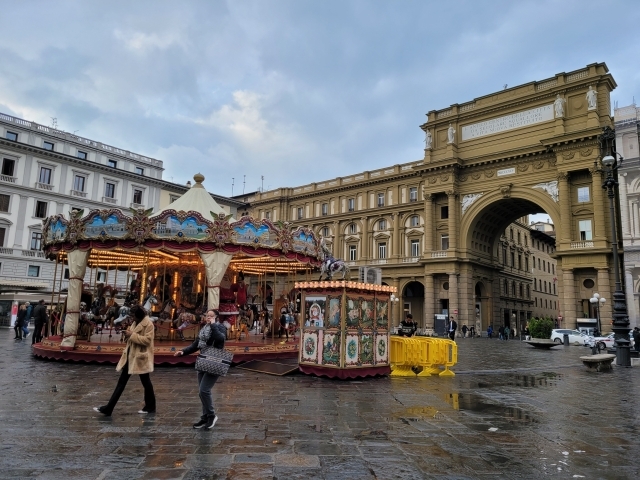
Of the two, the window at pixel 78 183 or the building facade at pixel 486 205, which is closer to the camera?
the building facade at pixel 486 205

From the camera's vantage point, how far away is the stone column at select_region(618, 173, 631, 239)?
31844 mm

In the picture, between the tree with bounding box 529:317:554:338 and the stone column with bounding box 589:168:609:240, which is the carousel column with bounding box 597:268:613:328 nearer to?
the stone column with bounding box 589:168:609:240

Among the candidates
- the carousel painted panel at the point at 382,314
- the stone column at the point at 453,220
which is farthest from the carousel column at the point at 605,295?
the carousel painted panel at the point at 382,314

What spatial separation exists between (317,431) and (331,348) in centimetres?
530

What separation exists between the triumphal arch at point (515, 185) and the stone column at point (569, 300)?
2.9 inches

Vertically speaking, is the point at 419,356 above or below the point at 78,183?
below

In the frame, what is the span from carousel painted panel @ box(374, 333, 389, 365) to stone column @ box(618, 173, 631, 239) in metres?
27.6

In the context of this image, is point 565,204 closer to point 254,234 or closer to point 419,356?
point 419,356

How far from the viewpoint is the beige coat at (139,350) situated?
7.18 m

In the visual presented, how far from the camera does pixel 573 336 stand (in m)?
30.3

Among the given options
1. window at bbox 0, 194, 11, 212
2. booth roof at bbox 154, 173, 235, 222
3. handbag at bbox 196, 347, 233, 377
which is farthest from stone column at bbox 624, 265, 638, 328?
window at bbox 0, 194, 11, 212

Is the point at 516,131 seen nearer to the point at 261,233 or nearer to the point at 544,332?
the point at 544,332

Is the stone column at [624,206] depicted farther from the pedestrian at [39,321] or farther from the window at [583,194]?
the pedestrian at [39,321]

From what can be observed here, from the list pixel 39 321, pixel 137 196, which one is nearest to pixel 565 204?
pixel 39 321
